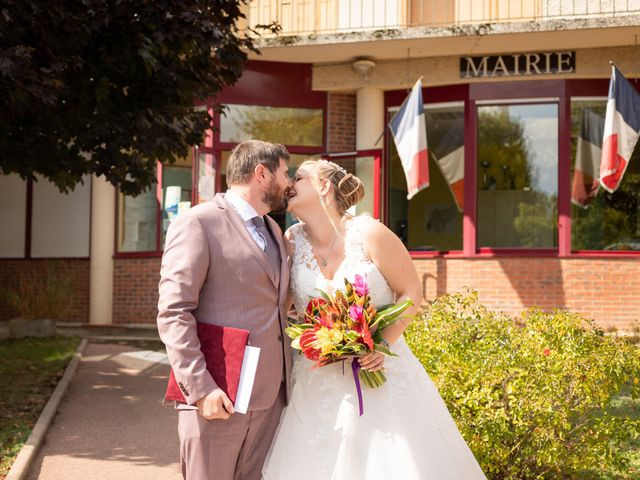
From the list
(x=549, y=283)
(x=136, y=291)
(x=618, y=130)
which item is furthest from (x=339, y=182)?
(x=136, y=291)

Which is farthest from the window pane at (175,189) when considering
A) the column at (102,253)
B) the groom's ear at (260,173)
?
the groom's ear at (260,173)

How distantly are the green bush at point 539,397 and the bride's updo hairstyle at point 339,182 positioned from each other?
5.57 ft

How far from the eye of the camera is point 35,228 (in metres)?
16.2

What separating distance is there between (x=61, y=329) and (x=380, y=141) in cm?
642

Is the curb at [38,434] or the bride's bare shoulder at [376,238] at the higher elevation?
the bride's bare shoulder at [376,238]

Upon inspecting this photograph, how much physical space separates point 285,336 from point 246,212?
573 millimetres

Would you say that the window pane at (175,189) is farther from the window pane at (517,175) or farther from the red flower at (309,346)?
the red flower at (309,346)

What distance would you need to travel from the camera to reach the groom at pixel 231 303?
3389 millimetres

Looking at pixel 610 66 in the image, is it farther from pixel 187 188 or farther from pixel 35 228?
pixel 35 228

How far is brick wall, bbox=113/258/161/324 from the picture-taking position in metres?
14.8

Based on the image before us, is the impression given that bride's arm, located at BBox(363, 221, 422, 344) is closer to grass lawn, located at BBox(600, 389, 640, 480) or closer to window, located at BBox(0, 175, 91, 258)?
grass lawn, located at BBox(600, 389, 640, 480)

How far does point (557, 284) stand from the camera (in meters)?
12.9

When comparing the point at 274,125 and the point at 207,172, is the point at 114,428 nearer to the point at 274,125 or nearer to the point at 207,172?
the point at 207,172

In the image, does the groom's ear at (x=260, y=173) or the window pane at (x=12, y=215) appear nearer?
the groom's ear at (x=260, y=173)
